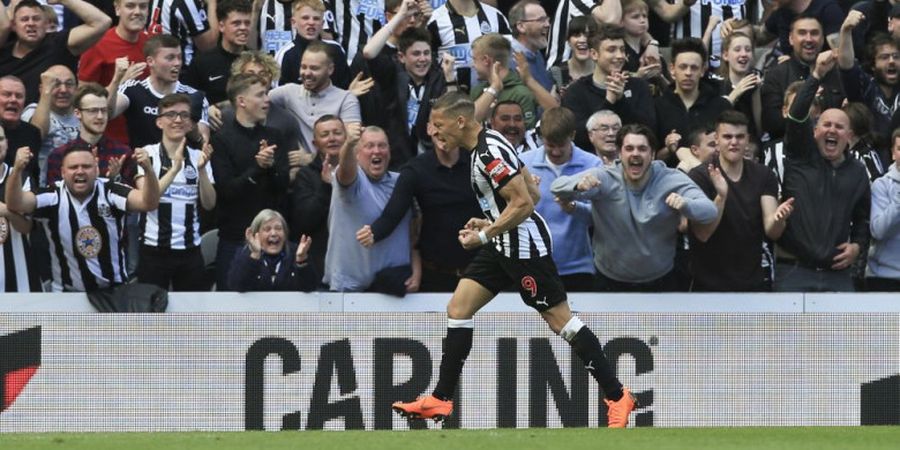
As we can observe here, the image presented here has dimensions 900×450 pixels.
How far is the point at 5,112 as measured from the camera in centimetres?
1103

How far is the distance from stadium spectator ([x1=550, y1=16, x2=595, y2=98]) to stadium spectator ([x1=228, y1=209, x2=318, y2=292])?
2.61 m

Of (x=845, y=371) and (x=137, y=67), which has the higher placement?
(x=137, y=67)

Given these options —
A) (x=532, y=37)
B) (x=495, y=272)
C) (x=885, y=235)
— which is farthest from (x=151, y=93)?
(x=885, y=235)

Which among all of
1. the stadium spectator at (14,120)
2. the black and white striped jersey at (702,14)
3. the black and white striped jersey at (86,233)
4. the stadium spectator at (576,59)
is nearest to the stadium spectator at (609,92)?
the stadium spectator at (576,59)

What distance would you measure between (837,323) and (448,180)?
268cm

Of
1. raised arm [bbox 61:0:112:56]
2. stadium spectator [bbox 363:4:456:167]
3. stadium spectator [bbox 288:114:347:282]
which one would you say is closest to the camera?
stadium spectator [bbox 288:114:347:282]

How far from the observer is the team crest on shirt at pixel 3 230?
34.6 ft

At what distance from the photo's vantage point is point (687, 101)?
12070 mm

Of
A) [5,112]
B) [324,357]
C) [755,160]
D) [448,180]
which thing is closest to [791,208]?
[755,160]

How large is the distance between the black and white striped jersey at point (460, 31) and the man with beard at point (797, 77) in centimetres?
223

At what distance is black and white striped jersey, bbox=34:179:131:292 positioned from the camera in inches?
415

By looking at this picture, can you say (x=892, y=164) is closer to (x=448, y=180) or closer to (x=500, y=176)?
(x=448, y=180)

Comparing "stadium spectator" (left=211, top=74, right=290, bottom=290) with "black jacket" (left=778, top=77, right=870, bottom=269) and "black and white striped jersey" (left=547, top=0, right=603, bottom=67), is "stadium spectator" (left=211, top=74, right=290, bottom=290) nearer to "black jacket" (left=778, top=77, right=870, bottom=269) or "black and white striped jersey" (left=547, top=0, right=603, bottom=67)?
"black and white striped jersey" (left=547, top=0, right=603, bottom=67)

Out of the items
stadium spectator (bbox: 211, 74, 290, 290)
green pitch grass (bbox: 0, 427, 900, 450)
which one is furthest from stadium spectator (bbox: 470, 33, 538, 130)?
green pitch grass (bbox: 0, 427, 900, 450)
